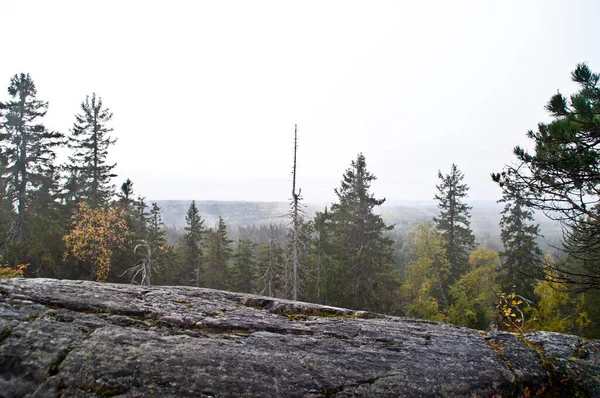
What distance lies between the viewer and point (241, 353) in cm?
495

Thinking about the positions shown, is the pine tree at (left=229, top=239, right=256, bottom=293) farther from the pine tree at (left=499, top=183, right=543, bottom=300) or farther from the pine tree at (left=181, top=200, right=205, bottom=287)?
the pine tree at (left=499, top=183, right=543, bottom=300)

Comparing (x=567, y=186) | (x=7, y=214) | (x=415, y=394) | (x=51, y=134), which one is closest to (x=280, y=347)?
(x=415, y=394)

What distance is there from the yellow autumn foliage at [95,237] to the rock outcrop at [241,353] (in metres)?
14.4

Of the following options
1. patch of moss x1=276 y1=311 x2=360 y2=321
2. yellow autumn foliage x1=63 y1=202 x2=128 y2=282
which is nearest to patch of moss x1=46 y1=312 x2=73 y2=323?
patch of moss x1=276 y1=311 x2=360 y2=321

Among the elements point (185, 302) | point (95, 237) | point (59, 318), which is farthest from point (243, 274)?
point (59, 318)

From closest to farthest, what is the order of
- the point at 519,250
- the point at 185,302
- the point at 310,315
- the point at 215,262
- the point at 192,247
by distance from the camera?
the point at 185,302 < the point at 310,315 < the point at 519,250 < the point at 192,247 < the point at 215,262

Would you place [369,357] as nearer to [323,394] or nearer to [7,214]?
[323,394]

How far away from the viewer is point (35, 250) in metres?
17.8

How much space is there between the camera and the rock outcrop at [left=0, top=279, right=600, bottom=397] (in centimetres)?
416

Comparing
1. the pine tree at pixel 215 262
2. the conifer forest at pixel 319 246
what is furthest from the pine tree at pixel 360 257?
the pine tree at pixel 215 262

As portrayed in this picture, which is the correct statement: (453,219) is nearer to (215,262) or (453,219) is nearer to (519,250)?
(519,250)

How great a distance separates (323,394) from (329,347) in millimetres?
1236

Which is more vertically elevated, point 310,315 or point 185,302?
point 185,302

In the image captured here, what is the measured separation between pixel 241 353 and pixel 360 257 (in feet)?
64.3
